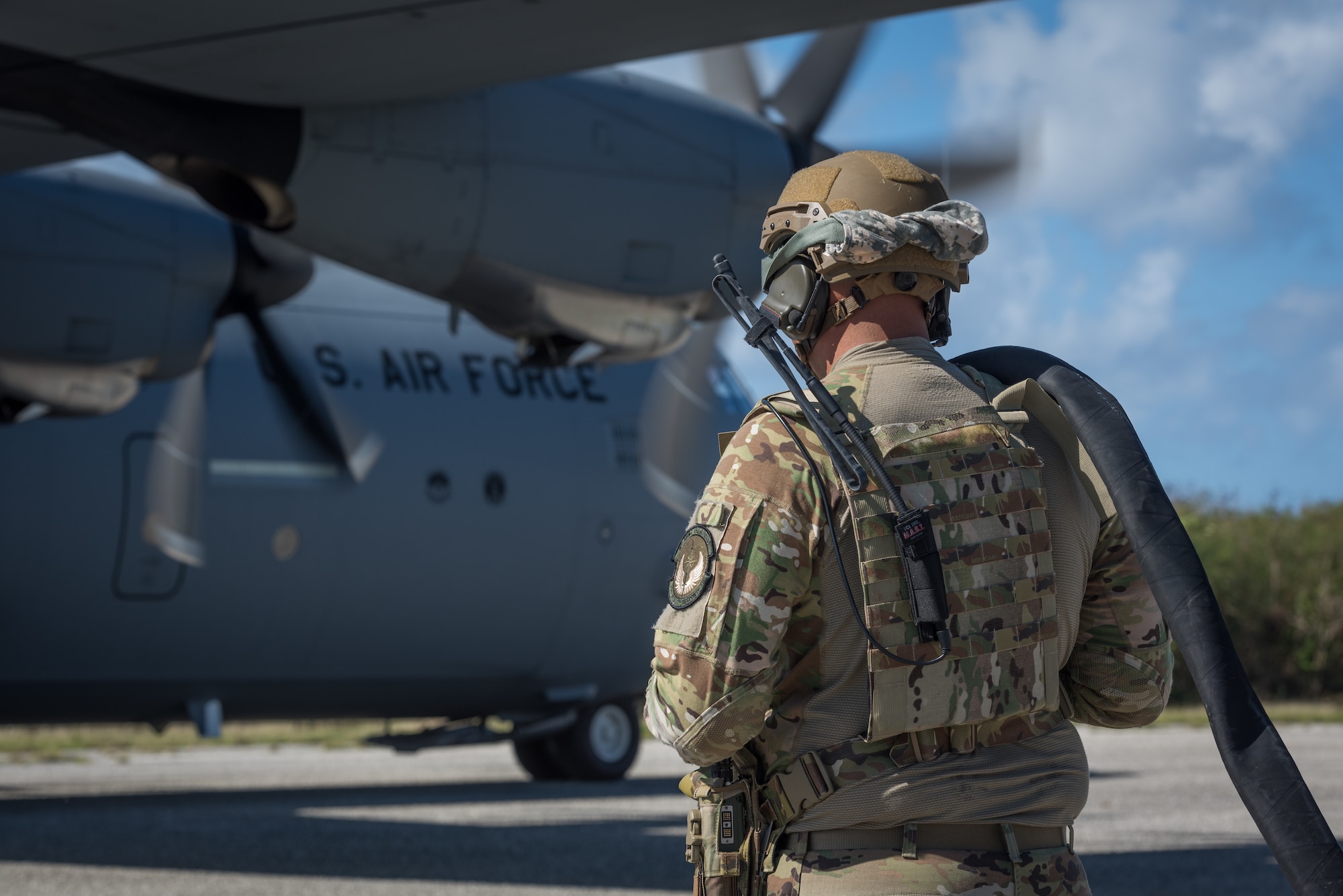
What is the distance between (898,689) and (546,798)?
1114 cm

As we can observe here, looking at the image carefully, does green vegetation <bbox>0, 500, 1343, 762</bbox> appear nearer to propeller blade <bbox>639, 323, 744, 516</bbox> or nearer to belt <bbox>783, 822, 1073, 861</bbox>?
propeller blade <bbox>639, 323, 744, 516</bbox>

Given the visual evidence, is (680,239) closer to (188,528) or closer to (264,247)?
(264,247)

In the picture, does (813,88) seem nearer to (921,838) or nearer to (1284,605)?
(921,838)

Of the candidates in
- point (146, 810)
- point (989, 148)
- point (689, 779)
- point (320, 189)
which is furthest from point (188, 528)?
point (689, 779)

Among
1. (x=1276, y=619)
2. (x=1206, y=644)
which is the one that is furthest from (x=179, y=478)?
(x=1276, y=619)

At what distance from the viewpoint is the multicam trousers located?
236 cm

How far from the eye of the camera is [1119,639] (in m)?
2.76

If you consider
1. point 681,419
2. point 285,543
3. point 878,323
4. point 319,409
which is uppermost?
point 319,409

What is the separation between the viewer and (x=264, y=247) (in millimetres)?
9602

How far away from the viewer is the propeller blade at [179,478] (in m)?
11.0

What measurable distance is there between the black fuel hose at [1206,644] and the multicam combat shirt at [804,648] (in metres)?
0.21

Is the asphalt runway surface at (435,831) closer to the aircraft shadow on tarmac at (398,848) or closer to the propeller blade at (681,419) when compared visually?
the aircraft shadow on tarmac at (398,848)

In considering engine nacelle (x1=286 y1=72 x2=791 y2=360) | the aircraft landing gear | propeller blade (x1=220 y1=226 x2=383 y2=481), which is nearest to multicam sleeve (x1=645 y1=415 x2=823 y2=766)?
engine nacelle (x1=286 y1=72 x2=791 y2=360)

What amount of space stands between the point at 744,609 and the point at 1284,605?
28.3m
